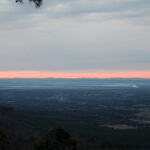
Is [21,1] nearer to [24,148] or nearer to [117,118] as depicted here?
[24,148]

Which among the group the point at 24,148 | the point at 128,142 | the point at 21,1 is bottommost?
the point at 128,142

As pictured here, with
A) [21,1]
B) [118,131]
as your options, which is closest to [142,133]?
[118,131]

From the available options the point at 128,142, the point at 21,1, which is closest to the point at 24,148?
the point at 21,1

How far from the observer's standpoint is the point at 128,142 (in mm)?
47688

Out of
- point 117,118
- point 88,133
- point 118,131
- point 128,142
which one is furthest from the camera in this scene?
point 117,118

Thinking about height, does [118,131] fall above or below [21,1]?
below

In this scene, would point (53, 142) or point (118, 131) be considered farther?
point (118, 131)

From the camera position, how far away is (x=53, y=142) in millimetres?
20672

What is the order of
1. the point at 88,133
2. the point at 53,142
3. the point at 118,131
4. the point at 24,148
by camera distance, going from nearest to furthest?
the point at 53,142 < the point at 24,148 < the point at 88,133 < the point at 118,131

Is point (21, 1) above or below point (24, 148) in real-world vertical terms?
above

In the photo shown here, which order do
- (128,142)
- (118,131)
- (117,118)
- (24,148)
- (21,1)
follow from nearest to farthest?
(21,1) → (24,148) → (128,142) → (118,131) → (117,118)

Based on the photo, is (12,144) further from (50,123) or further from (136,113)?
(136,113)

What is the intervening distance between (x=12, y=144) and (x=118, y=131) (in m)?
36.0

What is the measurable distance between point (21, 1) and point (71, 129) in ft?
139
